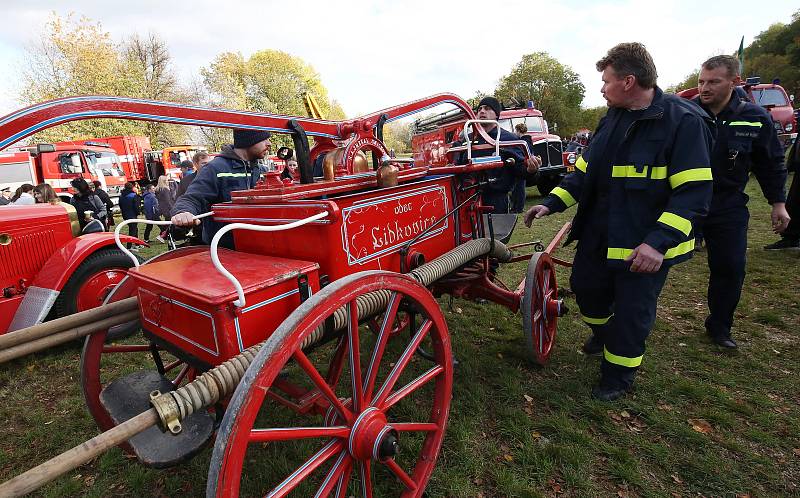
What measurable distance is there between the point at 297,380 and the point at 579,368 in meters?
2.21

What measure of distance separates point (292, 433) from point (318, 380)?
20 cm

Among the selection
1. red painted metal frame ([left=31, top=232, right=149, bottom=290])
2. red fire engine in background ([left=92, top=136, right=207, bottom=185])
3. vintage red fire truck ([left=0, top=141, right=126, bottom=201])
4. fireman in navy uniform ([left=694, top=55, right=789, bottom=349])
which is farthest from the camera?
red fire engine in background ([left=92, top=136, right=207, bottom=185])

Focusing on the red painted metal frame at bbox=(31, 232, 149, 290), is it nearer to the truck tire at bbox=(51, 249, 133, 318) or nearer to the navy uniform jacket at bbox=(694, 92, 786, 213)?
the truck tire at bbox=(51, 249, 133, 318)

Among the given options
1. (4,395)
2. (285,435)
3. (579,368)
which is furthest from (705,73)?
(4,395)

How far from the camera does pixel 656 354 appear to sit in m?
3.38

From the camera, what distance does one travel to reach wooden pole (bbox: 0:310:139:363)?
1647mm

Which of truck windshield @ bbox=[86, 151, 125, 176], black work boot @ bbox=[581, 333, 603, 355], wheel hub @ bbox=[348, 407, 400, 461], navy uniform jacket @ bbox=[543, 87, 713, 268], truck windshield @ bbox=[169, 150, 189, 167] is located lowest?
black work boot @ bbox=[581, 333, 603, 355]

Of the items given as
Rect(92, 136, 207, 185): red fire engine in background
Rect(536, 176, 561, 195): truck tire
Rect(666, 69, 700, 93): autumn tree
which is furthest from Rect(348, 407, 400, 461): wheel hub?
Rect(666, 69, 700, 93): autumn tree

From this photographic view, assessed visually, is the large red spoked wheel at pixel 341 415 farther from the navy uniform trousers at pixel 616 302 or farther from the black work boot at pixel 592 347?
the black work boot at pixel 592 347

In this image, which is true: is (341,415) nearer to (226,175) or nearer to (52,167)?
(226,175)

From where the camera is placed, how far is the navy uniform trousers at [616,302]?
2561mm

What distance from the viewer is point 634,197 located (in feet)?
8.05

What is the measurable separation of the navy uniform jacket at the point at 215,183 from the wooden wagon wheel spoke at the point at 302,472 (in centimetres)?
183

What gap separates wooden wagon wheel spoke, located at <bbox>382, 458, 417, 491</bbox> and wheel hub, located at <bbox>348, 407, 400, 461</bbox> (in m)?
0.10
